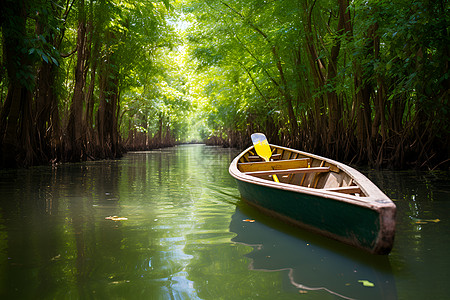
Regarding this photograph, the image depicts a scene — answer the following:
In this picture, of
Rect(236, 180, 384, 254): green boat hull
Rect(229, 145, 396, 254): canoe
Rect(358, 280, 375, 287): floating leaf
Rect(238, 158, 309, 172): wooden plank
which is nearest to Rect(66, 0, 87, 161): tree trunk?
Rect(238, 158, 309, 172): wooden plank

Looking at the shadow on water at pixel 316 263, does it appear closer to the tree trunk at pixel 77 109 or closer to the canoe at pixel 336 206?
the canoe at pixel 336 206

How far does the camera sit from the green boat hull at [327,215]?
224 cm

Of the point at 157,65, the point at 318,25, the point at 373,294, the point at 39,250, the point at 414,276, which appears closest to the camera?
the point at 373,294

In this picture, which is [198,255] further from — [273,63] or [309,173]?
[273,63]

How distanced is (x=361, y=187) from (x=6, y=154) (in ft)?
27.3

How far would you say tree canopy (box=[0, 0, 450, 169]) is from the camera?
248 inches

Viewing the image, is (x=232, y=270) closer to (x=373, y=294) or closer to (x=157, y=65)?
(x=373, y=294)

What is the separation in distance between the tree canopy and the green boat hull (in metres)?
3.82

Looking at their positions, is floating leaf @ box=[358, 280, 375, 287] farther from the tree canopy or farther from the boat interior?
the tree canopy

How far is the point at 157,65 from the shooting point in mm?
18047

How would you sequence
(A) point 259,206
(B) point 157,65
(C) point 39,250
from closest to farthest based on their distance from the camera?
1. (C) point 39,250
2. (A) point 259,206
3. (B) point 157,65

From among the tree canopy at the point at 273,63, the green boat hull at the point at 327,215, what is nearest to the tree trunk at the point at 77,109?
the tree canopy at the point at 273,63

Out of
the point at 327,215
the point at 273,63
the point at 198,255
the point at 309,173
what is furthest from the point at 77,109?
the point at 327,215

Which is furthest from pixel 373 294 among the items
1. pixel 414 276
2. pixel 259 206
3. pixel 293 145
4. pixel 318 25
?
pixel 293 145
